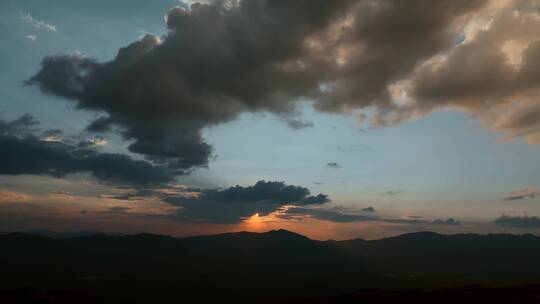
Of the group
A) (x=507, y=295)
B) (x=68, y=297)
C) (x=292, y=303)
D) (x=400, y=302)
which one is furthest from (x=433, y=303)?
(x=68, y=297)

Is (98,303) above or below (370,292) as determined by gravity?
below

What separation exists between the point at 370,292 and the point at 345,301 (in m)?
17.3

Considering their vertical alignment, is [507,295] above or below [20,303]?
above

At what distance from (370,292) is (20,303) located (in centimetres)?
11136

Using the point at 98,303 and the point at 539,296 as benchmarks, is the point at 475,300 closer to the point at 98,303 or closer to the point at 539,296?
the point at 539,296

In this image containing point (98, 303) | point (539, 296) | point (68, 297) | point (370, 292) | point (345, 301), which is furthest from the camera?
point (98, 303)

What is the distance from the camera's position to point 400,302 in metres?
102

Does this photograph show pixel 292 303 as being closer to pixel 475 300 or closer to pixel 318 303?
pixel 318 303

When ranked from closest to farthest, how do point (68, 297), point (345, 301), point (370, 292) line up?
1. point (345, 301)
2. point (370, 292)
3. point (68, 297)

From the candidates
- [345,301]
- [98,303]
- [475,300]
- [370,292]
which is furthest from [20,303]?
[475,300]

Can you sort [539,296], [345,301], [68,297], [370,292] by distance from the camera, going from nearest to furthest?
[539,296] < [345,301] < [370,292] < [68,297]

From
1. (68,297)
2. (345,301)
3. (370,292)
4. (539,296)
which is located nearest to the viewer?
(539,296)

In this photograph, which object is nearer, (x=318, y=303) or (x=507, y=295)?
(x=507, y=295)

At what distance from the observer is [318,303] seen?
113 meters
